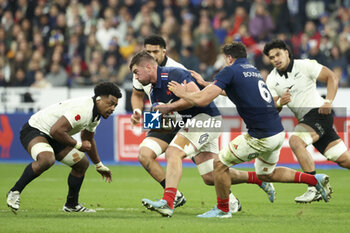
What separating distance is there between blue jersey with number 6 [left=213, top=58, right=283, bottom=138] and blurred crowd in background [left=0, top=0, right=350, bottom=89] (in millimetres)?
9627

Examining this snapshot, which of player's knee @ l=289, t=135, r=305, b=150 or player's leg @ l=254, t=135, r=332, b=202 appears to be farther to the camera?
player's knee @ l=289, t=135, r=305, b=150

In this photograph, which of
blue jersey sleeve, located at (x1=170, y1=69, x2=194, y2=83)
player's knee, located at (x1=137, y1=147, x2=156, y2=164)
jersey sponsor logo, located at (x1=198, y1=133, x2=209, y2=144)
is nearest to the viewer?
blue jersey sleeve, located at (x1=170, y1=69, x2=194, y2=83)

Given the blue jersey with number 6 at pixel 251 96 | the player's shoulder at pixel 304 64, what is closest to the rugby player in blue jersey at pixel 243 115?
the blue jersey with number 6 at pixel 251 96

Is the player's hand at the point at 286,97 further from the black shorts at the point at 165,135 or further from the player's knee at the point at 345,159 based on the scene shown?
A: the black shorts at the point at 165,135

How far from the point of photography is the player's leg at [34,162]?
9.46m

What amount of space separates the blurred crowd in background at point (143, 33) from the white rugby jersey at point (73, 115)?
908cm

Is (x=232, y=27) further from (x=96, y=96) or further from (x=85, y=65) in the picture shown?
(x=96, y=96)

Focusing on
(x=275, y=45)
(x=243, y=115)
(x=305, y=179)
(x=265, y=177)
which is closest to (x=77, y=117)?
(x=243, y=115)

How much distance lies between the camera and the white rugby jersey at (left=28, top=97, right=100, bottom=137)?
983 cm

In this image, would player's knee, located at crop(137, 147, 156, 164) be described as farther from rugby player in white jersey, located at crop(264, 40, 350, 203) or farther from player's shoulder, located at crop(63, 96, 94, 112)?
rugby player in white jersey, located at crop(264, 40, 350, 203)

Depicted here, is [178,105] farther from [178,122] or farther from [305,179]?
[305,179]

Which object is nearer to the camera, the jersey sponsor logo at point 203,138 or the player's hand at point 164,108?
the player's hand at point 164,108

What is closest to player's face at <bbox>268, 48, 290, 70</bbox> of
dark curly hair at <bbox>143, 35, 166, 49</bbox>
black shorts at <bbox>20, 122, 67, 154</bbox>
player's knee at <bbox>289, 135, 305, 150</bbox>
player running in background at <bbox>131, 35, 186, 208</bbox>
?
player's knee at <bbox>289, 135, 305, 150</bbox>

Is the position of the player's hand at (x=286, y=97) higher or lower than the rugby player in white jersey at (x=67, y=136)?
higher
